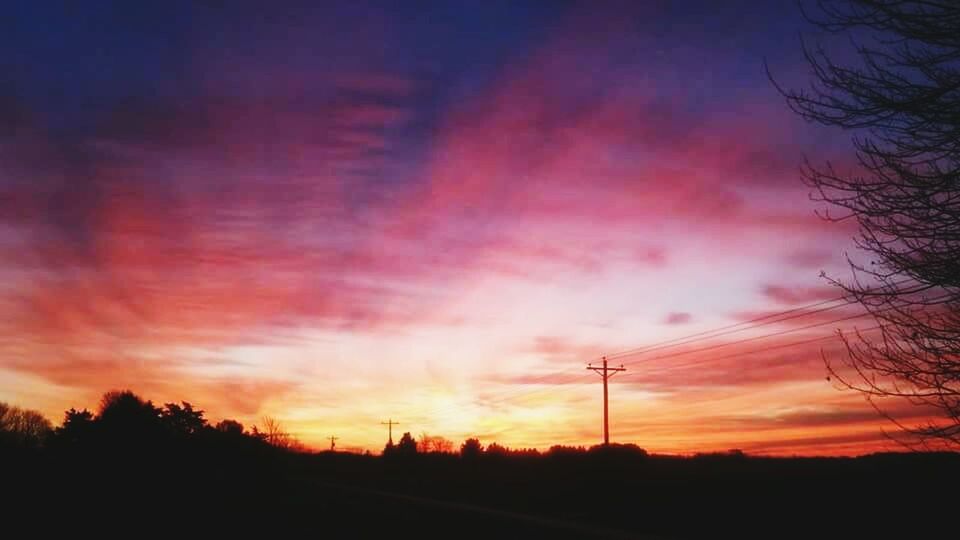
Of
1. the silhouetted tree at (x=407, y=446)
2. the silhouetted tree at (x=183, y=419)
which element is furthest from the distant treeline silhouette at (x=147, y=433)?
the silhouetted tree at (x=407, y=446)

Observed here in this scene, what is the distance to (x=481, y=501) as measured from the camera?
3056 centimetres

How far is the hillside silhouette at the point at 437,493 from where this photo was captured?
2019 cm

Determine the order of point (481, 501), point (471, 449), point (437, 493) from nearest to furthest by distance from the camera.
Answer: point (481, 501)
point (437, 493)
point (471, 449)

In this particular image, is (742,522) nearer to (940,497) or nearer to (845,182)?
(940,497)

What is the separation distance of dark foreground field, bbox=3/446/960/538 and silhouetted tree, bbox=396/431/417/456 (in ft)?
95.1

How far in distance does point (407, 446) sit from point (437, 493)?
43907 millimetres

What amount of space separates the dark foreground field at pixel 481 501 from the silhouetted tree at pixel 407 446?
29.0 m

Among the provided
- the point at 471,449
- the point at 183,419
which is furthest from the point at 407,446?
the point at 183,419

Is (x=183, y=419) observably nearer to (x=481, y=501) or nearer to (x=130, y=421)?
(x=130, y=421)

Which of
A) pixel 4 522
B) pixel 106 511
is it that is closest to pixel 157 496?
pixel 106 511

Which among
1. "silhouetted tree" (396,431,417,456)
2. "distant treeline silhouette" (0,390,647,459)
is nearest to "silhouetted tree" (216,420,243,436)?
"distant treeline silhouette" (0,390,647,459)

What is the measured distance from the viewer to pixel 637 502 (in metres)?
27.8

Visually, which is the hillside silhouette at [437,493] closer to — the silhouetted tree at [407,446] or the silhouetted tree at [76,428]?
the silhouetted tree at [76,428]

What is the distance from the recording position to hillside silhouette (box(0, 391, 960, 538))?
66.2ft
